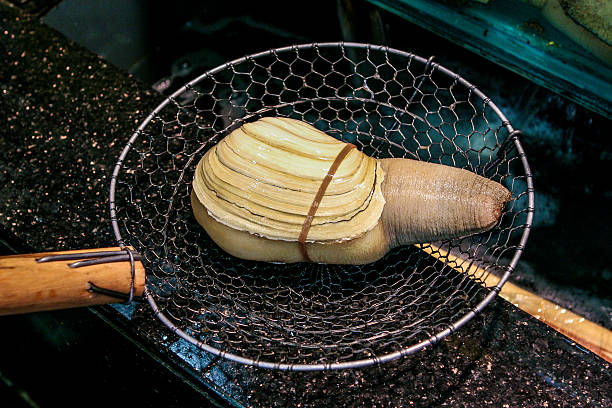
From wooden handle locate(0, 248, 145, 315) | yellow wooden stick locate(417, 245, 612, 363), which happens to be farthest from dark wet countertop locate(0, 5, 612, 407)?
yellow wooden stick locate(417, 245, 612, 363)

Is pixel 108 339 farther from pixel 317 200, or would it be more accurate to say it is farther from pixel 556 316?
pixel 556 316

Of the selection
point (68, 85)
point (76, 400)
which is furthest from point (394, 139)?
point (76, 400)

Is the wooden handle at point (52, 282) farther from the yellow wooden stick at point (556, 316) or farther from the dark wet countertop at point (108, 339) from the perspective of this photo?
the yellow wooden stick at point (556, 316)

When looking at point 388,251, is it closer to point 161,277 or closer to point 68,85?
point 161,277

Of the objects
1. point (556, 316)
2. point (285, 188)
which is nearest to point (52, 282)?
point (285, 188)

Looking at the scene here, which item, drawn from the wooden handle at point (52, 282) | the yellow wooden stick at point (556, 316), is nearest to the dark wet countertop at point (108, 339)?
the wooden handle at point (52, 282)

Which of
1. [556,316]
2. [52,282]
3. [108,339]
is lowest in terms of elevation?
[556,316]
